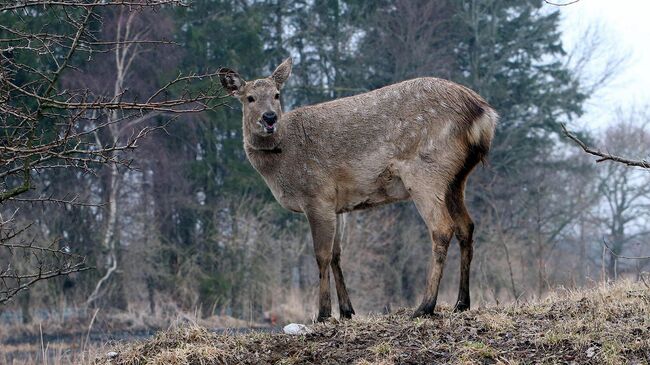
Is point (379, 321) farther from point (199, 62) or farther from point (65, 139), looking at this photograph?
point (199, 62)

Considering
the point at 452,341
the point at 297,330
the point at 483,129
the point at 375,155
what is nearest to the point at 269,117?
the point at 375,155

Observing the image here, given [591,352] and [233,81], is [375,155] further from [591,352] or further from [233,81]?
[591,352]

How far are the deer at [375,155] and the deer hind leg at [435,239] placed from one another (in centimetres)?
1

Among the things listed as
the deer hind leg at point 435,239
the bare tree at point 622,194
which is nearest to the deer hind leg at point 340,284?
the deer hind leg at point 435,239

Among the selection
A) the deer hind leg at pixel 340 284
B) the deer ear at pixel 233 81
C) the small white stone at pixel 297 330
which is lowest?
the small white stone at pixel 297 330

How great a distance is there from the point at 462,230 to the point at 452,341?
2193 mm

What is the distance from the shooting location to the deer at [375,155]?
8.74 meters

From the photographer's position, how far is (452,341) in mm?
7016

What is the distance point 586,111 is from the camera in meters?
38.8

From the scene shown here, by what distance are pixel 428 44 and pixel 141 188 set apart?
13427 mm

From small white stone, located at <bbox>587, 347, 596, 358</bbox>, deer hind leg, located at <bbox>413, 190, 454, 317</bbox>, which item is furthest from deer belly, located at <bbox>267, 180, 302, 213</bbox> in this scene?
small white stone, located at <bbox>587, 347, 596, 358</bbox>

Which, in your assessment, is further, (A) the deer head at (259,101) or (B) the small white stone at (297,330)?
(A) the deer head at (259,101)

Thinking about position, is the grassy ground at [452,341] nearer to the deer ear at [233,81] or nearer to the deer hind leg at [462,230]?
the deer hind leg at [462,230]

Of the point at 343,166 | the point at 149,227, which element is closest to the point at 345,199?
the point at 343,166
